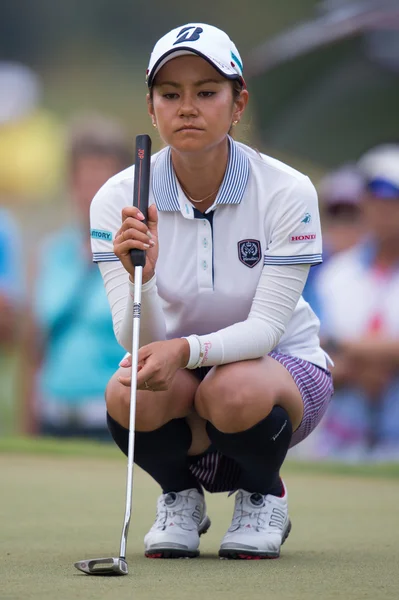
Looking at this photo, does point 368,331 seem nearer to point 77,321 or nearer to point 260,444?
point 77,321

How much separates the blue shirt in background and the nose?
304 cm

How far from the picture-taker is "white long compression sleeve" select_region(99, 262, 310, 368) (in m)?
3.21

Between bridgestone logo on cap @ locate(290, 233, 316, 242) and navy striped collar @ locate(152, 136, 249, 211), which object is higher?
navy striped collar @ locate(152, 136, 249, 211)

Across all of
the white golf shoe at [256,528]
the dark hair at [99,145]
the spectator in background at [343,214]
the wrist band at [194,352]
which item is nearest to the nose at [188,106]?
the wrist band at [194,352]

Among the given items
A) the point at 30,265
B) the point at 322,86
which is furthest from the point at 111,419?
the point at 322,86

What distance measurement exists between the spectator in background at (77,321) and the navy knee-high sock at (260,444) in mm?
2843

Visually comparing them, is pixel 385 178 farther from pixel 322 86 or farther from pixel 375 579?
pixel 375 579

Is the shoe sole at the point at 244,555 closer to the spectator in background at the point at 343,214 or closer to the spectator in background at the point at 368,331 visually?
the spectator in background at the point at 368,331

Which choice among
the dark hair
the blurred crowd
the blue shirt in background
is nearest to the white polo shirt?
the blurred crowd

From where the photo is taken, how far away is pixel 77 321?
20.9 ft

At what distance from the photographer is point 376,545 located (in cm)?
343

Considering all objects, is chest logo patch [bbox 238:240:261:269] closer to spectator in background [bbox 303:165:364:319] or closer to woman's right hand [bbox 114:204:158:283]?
woman's right hand [bbox 114:204:158:283]

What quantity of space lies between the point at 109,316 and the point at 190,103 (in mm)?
3122

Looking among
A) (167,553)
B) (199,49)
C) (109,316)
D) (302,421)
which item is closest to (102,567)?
(167,553)
